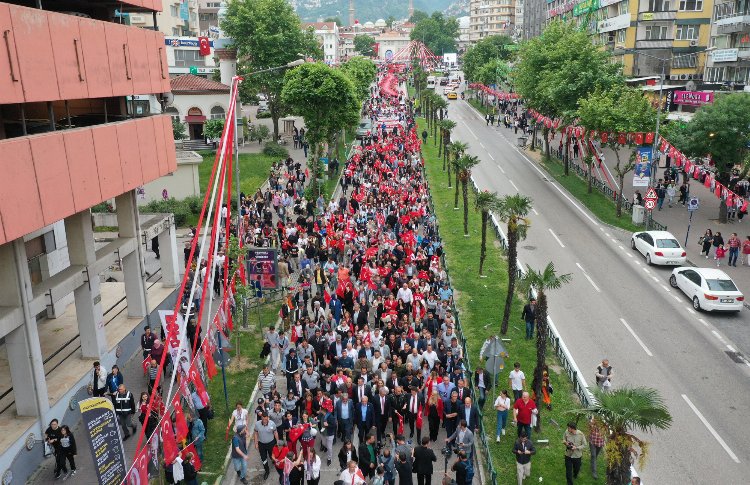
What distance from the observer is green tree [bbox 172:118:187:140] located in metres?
53.9

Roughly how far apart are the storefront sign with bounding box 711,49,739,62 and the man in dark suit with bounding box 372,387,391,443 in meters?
46.8

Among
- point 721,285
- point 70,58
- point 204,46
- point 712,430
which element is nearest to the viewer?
point 70,58

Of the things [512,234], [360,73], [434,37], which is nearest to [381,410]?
[512,234]

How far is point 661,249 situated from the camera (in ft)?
95.2

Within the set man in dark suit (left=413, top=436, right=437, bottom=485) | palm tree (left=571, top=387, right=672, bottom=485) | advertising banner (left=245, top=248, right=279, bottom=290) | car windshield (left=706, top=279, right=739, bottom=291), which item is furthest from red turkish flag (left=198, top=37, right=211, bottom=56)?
palm tree (left=571, top=387, right=672, bottom=485)

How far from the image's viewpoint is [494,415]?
16906 mm

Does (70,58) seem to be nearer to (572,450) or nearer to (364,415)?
(364,415)

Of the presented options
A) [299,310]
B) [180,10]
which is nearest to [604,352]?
[299,310]

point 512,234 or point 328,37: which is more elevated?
point 328,37

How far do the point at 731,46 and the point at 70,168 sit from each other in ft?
169

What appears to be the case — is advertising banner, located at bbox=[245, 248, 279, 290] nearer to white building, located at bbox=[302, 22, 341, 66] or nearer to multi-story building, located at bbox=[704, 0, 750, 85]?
multi-story building, located at bbox=[704, 0, 750, 85]

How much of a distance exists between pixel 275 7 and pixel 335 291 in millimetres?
48563

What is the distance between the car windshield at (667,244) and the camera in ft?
95.7

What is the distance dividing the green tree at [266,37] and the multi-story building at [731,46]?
3634 cm
